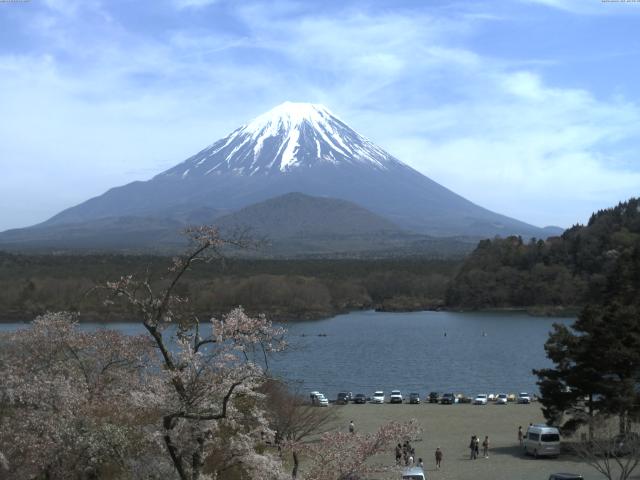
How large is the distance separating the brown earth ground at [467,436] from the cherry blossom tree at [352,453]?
2.67 meters

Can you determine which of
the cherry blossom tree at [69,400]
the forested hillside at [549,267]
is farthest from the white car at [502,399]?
the forested hillside at [549,267]

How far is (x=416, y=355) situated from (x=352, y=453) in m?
34.2

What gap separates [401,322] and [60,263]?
36025 millimetres

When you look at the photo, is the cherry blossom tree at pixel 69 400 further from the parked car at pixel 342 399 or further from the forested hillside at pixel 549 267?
the forested hillside at pixel 549 267

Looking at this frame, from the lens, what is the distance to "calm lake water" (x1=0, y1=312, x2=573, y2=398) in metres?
31.0

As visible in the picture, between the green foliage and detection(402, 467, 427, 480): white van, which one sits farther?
the green foliage

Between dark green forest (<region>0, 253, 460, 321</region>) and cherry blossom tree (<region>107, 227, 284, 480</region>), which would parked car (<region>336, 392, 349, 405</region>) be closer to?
cherry blossom tree (<region>107, 227, 284, 480</region>)

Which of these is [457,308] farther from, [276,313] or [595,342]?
[595,342]

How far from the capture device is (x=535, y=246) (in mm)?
75125

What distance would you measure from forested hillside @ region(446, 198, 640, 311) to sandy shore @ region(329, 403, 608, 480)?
43340 millimetres

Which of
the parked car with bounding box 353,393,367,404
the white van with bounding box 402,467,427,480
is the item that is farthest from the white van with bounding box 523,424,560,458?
the parked car with bounding box 353,393,367,404

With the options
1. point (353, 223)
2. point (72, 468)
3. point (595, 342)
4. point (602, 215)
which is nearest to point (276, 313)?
point (602, 215)

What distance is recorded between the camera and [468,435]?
1956 centimetres

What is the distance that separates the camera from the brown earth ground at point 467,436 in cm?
1455
